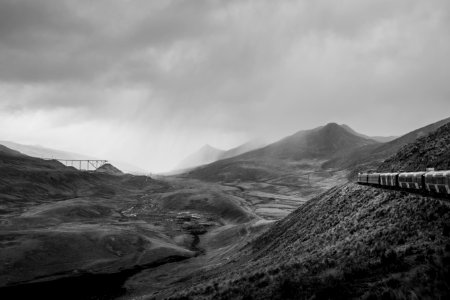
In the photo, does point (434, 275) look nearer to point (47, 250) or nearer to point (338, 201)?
point (338, 201)

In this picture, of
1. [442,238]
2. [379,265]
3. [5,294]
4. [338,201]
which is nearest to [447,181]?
[442,238]

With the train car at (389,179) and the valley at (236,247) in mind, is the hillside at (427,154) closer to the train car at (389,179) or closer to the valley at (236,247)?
the valley at (236,247)

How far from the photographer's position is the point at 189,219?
16375 centimetres

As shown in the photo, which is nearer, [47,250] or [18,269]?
[18,269]

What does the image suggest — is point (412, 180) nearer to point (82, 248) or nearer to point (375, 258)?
point (375, 258)

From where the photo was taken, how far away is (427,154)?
170 ft

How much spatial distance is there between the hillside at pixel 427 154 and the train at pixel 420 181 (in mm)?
6377

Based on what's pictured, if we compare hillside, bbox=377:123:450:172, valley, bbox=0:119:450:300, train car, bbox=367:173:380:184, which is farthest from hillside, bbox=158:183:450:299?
hillside, bbox=377:123:450:172

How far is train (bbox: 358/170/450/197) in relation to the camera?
27659mm

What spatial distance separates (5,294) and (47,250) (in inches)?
943

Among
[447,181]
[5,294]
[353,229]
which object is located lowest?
[5,294]

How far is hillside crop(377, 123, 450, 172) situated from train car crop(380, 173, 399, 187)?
625 centimetres

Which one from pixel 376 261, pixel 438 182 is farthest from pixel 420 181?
pixel 376 261

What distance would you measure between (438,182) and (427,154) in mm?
26496
